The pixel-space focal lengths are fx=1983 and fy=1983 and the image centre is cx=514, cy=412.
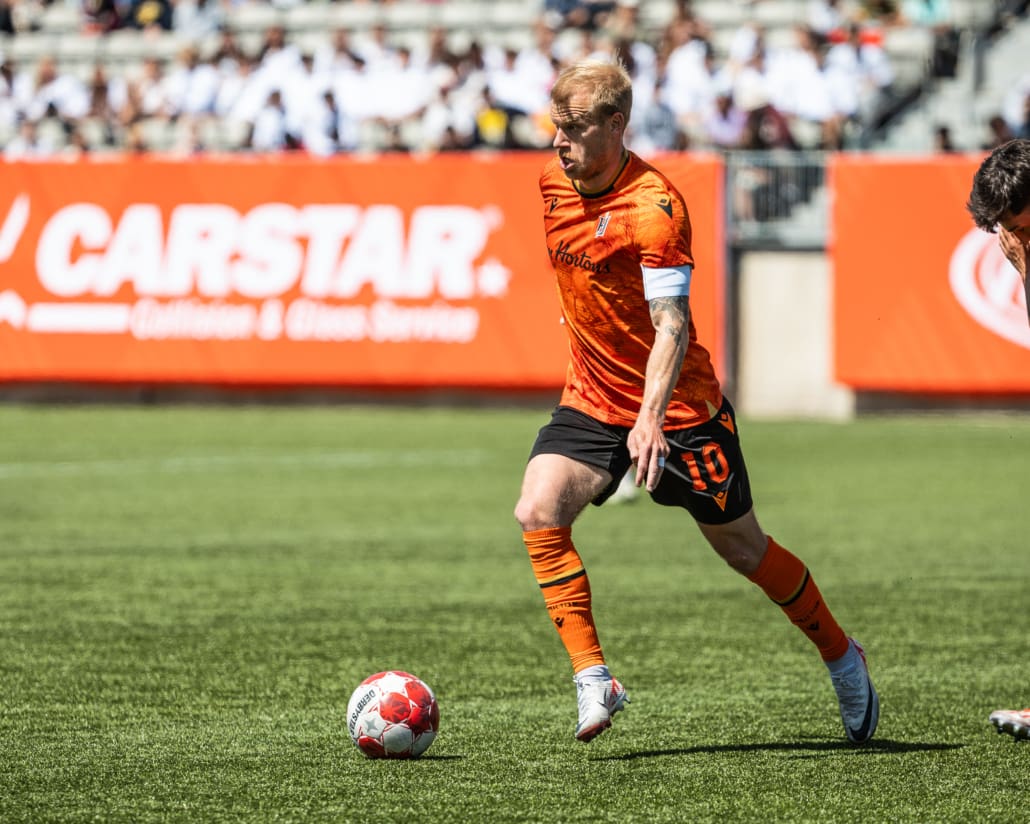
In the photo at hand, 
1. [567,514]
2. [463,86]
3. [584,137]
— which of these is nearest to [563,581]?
[567,514]

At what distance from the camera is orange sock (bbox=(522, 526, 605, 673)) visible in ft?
20.8

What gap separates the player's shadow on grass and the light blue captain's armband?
146cm

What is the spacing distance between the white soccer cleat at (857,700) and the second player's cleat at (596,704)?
0.90 meters

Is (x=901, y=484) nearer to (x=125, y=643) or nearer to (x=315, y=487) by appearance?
(x=315, y=487)

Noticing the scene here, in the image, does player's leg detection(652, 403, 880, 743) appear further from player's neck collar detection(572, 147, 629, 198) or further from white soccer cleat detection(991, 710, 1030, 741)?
player's neck collar detection(572, 147, 629, 198)

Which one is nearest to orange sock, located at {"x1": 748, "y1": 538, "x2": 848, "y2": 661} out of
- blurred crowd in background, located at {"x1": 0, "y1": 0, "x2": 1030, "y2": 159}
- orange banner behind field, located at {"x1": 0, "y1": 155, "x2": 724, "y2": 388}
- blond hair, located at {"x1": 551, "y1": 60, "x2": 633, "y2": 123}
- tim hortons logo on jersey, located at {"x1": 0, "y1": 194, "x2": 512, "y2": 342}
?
blond hair, located at {"x1": 551, "y1": 60, "x2": 633, "y2": 123}

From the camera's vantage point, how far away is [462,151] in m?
22.5

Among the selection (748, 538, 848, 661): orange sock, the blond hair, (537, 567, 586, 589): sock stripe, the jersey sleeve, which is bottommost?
(748, 538, 848, 661): orange sock

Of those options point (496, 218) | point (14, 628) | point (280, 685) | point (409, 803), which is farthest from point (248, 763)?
point (496, 218)

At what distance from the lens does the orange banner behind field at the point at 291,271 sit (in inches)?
814

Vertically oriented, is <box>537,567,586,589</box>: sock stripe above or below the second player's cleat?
above

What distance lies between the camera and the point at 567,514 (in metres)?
6.37

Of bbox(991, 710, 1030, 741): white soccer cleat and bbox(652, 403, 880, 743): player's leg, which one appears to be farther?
bbox(991, 710, 1030, 741): white soccer cleat

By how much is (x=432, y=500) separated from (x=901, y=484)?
12.0 ft
